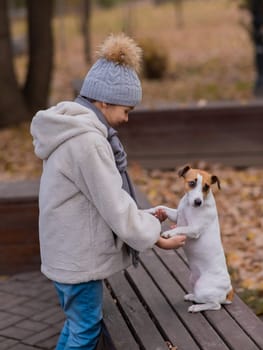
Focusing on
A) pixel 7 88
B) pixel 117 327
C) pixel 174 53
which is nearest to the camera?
pixel 117 327

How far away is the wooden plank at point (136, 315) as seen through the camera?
149 inches

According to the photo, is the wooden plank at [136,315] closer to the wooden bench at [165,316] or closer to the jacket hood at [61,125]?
the wooden bench at [165,316]

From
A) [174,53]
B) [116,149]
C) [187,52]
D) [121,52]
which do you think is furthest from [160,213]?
[187,52]

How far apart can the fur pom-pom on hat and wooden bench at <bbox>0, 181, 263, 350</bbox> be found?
119 cm

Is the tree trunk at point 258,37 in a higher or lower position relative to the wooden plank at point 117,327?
lower

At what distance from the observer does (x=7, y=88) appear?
12.2m

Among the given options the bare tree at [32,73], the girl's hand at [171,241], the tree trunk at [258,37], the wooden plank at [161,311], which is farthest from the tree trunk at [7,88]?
the girl's hand at [171,241]

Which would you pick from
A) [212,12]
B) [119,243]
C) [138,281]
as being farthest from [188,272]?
[212,12]

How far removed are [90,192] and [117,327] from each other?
73cm

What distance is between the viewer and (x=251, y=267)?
628 cm

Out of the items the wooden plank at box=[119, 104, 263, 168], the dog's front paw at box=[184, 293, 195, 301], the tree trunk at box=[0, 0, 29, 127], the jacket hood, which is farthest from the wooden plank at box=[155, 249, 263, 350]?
the tree trunk at box=[0, 0, 29, 127]

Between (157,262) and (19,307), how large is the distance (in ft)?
4.04

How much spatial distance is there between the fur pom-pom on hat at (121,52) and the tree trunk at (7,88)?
332 inches

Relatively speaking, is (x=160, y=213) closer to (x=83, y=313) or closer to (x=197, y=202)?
(x=197, y=202)
